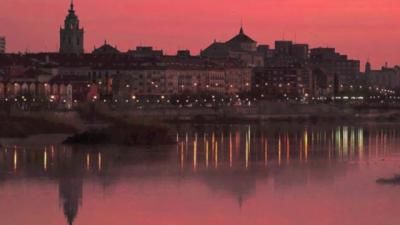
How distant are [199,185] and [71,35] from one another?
9912cm

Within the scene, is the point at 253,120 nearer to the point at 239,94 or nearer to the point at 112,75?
the point at 112,75

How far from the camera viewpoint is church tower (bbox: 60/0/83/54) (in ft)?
424

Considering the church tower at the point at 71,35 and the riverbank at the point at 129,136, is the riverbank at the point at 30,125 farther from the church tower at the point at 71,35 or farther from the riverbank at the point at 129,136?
the church tower at the point at 71,35

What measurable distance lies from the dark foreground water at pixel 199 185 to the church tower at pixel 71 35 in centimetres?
8101

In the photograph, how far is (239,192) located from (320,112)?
67.9 metres

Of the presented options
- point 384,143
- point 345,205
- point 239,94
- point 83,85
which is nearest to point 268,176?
point 345,205

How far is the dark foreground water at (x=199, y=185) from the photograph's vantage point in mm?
26578

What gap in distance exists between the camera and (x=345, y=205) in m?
28.2

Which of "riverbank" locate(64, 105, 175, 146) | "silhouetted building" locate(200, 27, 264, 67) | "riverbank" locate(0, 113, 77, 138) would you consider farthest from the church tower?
"riverbank" locate(64, 105, 175, 146)

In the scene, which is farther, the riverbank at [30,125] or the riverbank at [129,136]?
the riverbank at [30,125]

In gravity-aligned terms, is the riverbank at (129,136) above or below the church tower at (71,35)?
below

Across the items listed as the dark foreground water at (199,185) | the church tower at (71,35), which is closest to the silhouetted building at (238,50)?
the church tower at (71,35)

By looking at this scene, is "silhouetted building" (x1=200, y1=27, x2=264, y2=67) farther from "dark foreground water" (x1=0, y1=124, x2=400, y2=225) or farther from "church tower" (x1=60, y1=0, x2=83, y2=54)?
"dark foreground water" (x1=0, y1=124, x2=400, y2=225)

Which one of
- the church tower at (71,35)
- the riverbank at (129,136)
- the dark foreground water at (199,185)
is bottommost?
the dark foreground water at (199,185)
